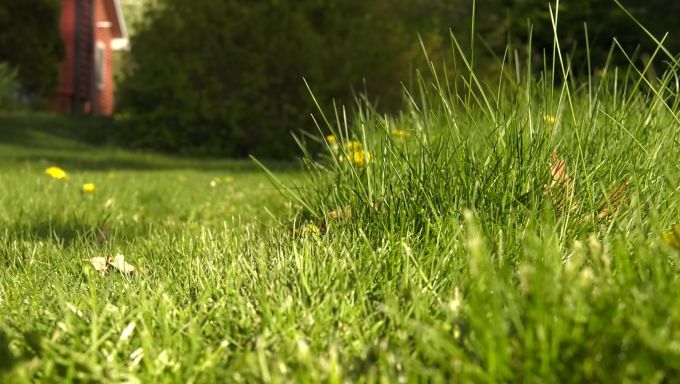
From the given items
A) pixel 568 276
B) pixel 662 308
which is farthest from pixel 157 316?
pixel 662 308

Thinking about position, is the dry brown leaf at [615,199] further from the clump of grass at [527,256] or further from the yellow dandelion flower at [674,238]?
the yellow dandelion flower at [674,238]

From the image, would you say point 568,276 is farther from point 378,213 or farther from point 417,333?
point 378,213

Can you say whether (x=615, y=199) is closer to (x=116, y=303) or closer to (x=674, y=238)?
(x=674, y=238)

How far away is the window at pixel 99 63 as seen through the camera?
25531 mm

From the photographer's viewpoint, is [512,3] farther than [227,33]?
No

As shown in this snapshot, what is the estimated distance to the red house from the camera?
2389cm

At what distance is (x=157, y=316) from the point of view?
1871 millimetres

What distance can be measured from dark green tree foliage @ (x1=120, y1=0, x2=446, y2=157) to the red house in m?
7.25

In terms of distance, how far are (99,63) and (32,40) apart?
7.63 m

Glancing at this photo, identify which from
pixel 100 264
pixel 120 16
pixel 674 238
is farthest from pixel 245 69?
pixel 674 238

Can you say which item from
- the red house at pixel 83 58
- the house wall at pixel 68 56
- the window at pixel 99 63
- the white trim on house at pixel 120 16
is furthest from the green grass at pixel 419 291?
the white trim on house at pixel 120 16

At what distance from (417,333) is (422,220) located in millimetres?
937

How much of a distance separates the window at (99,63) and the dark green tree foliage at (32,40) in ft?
17.9

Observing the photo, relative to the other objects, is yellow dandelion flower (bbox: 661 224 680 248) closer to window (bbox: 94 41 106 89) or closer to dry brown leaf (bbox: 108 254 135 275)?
dry brown leaf (bbox: 108 254 135 275)
